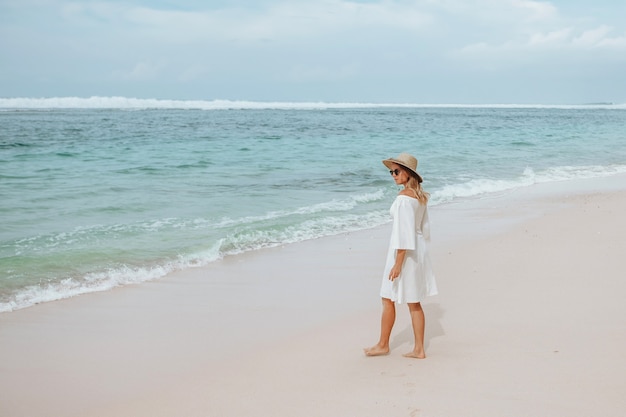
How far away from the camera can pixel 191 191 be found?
14.7m

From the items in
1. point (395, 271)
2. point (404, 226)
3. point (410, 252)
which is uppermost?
point (404, 226)

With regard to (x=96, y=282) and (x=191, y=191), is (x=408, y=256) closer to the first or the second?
(x=96, y=282)

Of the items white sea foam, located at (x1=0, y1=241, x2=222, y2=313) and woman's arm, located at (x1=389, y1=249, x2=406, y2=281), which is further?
white sea foam, located at (x1=0, y1=241, x2=222, y2=313)

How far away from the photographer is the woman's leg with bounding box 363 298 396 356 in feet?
16.1

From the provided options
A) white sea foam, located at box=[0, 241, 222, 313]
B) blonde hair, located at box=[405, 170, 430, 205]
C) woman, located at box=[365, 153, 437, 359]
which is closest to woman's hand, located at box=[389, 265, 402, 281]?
woman, located at box=[365, 153, 437, 359]

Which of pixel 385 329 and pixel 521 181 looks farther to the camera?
pixel 521 181

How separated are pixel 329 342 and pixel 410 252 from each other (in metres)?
1.13

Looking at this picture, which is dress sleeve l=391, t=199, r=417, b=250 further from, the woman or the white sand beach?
the white sand beach

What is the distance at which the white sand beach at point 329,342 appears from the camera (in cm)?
412

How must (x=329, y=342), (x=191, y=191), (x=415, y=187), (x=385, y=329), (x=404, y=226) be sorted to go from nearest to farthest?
1. (x=404, y=226)
2. (x=415, y=187)
3. (x=385, y=329)
4. (x=329, y=342)
5. (x=191, y=191)

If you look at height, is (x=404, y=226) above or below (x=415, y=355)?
above

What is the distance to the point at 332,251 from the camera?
899 cm

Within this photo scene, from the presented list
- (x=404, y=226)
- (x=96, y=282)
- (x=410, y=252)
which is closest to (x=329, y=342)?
(x=410, y=252)

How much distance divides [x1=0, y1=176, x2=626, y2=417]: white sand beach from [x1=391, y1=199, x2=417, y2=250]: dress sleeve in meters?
0.89
